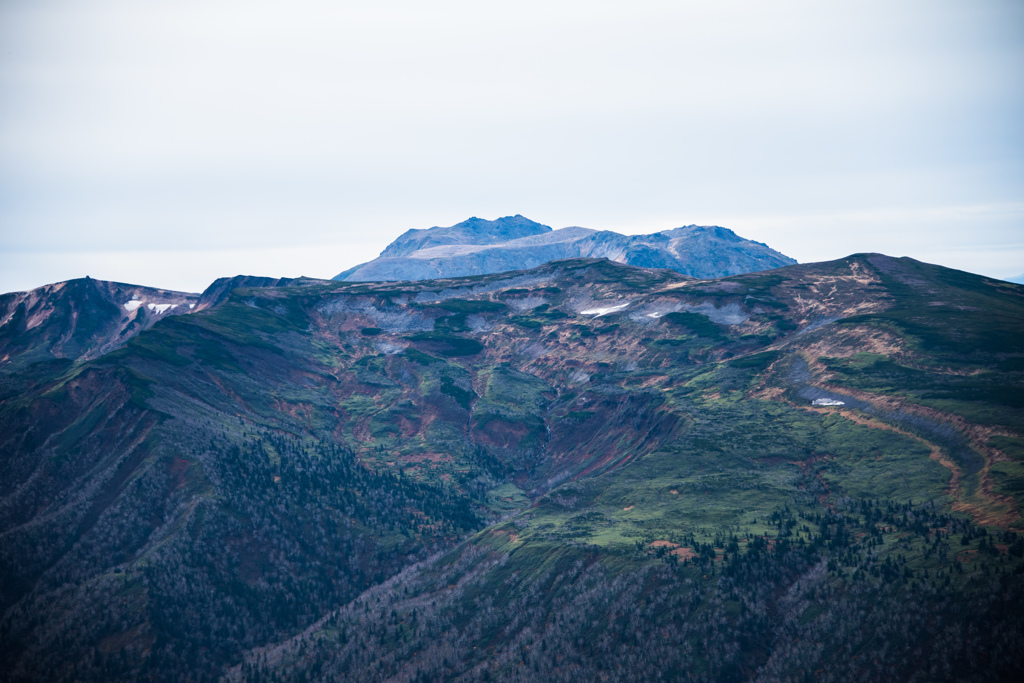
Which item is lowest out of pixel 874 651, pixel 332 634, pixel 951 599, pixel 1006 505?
pixel 332 634

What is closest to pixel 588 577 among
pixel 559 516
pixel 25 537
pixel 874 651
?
pixel 559 516

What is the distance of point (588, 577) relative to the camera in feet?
328

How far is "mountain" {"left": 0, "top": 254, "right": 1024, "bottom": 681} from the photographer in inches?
3263

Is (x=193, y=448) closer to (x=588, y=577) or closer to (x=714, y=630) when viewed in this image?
(x=588, y=577)

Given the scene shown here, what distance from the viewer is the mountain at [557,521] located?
8288 cm

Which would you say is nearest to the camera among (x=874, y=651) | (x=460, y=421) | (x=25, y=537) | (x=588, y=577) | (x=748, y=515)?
(x=874, y=651)

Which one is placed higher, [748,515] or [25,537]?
[748,515]

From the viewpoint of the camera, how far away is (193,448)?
145000 millimetres

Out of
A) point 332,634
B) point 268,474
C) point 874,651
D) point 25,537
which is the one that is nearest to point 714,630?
point 874,651

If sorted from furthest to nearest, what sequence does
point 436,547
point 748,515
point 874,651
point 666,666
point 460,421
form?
1. point 460,421
2. point 436,547
3. point 748,515
4. point 666,666
5. point 874,651

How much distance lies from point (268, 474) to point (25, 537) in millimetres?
44844

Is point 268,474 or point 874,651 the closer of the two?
point 874,651

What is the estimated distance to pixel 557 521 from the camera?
4875 inches

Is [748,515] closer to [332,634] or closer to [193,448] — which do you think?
[332,634]
